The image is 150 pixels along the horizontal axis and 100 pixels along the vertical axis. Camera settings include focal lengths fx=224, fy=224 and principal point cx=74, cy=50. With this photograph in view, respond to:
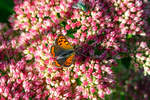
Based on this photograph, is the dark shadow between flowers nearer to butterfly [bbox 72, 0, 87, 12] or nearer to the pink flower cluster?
the pink flower cluster

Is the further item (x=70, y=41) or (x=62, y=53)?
(x=70, y=41)

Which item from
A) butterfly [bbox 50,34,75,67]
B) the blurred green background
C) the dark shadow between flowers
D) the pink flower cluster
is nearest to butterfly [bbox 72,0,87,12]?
the pink flower cluster

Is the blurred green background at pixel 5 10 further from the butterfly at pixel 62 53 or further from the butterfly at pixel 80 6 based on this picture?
the butterfly at pixel 62 53

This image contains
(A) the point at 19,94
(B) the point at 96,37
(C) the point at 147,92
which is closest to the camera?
(A) the point at 19,94

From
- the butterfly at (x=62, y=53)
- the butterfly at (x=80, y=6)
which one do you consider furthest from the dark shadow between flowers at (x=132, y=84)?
the butterfly at (x=62, y=53)

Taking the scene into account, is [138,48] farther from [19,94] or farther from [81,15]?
[19,94]

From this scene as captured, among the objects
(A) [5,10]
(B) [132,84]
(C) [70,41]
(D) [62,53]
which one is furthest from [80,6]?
(B) [132,84]

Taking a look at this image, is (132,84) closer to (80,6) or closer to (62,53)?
(80,6)

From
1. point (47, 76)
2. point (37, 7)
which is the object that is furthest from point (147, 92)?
point (37, 7)
